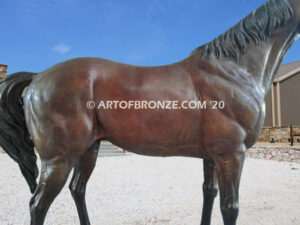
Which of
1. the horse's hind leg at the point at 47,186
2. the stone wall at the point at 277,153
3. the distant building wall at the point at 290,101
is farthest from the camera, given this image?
the distant building wall at the point at 290,101

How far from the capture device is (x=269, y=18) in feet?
6.93

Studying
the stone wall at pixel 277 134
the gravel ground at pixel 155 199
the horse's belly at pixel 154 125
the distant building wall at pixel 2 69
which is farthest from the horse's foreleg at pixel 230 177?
the stone wall at pixel 277 134

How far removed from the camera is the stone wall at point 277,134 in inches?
555

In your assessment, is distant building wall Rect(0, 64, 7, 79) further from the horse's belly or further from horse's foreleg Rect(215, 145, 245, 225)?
horse's foreleg Rect(215, 145, 245, 225)

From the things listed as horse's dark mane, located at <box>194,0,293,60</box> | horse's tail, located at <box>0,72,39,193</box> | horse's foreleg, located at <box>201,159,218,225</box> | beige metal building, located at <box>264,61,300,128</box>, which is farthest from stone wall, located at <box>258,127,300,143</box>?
horse's tail, located at <box>0,72,39,193</box>

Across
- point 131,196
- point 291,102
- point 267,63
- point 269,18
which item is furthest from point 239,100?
point 291,102

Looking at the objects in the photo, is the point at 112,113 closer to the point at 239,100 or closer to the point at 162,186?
the point at 239,100

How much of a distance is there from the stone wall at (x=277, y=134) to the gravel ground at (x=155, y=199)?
739cm

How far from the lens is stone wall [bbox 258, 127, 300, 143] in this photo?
46.2 ft

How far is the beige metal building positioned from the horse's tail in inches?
608

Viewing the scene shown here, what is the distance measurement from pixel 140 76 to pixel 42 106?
789mm

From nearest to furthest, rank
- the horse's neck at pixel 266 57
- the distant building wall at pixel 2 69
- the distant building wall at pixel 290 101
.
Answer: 1. the horse's neck at pixel 266 57
2. the distant building wall at pixel 2 69
3. the distant building wall at pixel 290 101

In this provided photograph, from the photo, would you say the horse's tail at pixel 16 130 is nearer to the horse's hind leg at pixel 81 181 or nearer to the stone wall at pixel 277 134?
the horse's hind leg at pixel 81 181

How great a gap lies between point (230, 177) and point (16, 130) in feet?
5.92
